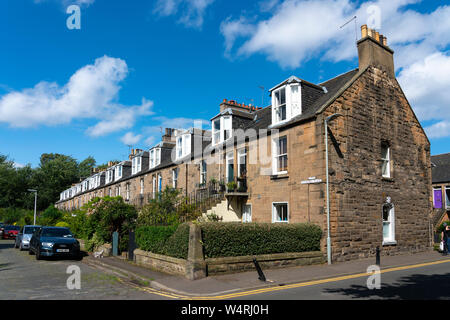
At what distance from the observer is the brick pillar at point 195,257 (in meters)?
11.0

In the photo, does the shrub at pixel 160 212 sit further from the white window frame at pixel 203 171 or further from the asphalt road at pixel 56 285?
the white window frame at pixel 203 171

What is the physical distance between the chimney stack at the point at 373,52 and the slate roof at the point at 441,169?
16678 millimetres

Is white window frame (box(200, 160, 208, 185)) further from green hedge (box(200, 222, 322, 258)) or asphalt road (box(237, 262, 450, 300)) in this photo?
asphalt road (box(237, 262, 450, 300))

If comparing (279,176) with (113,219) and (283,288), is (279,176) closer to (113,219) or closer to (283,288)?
(283,288)

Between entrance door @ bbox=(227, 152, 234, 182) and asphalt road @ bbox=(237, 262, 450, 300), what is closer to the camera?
asphalt road @ bbox=(237, 262, 450, 300)

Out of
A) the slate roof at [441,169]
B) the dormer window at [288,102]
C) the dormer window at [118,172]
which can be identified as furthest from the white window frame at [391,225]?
the dormer window at [118,172]

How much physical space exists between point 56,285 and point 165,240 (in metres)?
4.12

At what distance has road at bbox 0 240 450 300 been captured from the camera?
848 centimetres

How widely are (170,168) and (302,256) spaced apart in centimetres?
1603

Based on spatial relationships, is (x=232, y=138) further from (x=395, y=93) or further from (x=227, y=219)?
(x=395, y=93)

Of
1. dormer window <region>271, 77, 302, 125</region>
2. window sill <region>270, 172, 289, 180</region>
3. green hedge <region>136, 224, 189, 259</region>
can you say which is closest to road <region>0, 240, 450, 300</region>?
green hedge <region>136, 224, 189, 259</region>

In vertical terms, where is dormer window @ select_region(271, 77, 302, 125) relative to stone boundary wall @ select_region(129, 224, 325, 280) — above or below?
above

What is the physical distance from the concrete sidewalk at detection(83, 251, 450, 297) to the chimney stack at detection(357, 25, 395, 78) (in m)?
9.86
